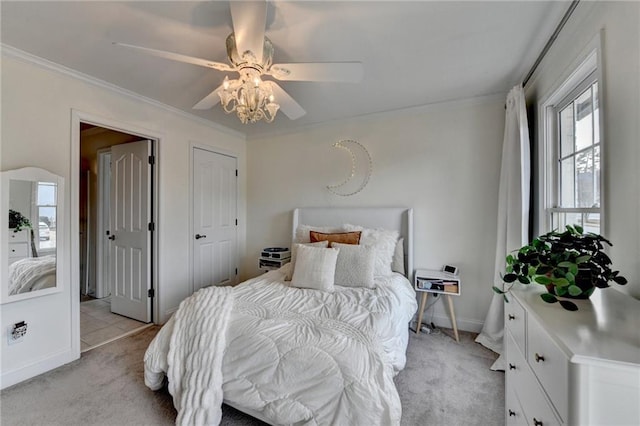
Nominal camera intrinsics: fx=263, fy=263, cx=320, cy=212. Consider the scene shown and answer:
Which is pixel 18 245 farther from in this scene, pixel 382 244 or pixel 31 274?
pixel 382 244

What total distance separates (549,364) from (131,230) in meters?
3.80

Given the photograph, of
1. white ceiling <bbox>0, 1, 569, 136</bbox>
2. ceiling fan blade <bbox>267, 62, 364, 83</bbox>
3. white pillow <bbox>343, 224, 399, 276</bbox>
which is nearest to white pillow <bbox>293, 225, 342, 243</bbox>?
white pillow <bbox>343, 224, 399, 276</bbox>

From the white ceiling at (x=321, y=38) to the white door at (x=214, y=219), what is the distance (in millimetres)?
1159

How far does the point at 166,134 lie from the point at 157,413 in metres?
2.68

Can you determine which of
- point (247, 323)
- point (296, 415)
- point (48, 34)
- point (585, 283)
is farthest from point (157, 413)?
point (48, 34)

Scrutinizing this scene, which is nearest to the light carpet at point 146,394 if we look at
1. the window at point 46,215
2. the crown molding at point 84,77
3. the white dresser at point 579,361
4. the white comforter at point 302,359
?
the white comforter at point 302,359

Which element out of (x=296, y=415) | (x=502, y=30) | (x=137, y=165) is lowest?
(x=296, y=415)

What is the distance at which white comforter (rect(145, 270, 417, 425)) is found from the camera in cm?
125

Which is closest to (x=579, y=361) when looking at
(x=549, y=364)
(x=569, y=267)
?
(x=549, y=364)

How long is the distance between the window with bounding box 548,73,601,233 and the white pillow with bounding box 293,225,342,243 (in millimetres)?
1979

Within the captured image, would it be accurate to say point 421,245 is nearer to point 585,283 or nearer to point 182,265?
point 585,283

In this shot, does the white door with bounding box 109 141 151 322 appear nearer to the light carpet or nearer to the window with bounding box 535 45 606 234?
the light carpet

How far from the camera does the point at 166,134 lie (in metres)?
3.04

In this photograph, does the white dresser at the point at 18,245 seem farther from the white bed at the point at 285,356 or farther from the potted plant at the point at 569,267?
the potted plant at the point at 569,267
